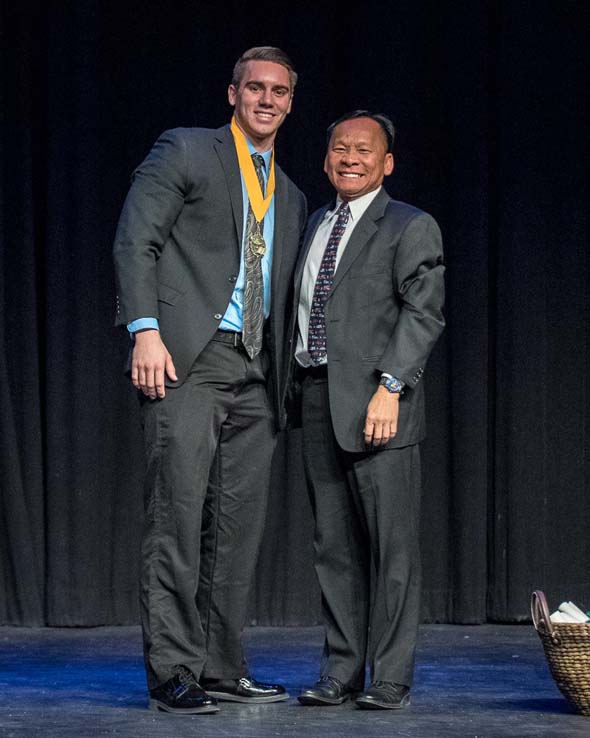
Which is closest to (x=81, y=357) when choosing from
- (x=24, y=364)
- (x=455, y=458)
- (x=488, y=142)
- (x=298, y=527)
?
(x=24, y=364)

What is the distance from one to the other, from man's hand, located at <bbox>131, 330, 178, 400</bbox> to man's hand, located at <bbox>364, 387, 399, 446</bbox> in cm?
48

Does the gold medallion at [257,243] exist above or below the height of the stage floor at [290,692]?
above

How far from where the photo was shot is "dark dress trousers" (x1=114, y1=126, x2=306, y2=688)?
3057 millimetres

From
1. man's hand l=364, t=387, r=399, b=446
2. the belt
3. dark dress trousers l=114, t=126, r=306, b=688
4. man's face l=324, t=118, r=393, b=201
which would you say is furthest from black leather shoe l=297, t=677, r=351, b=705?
man's face l=324, t=118, r=393, b=201

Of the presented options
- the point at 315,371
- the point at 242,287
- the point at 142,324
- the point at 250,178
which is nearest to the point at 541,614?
the point at 315,371

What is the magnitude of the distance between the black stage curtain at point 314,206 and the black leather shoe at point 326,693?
1.64m

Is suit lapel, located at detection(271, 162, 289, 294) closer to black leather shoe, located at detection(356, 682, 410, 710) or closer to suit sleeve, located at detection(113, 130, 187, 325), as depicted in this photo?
suit sleeve, located at detection(113, 130, 187, 325)

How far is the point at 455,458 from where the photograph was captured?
191 inches

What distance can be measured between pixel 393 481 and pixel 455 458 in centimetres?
176

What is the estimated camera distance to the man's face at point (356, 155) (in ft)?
10.5

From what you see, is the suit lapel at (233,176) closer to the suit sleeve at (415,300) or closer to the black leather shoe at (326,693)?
the suit sleeve at (415,300)

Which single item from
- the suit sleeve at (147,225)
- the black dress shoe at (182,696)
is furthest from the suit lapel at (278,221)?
the black dress shoe at (182,696)

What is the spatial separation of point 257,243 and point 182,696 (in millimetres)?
1108

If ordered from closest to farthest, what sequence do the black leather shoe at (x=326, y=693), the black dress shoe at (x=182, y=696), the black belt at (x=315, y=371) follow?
the black dress shoe at (x=182, y=696), the black leather shoe at (x=326, y=693), the black belt at (x=315, y=371)
